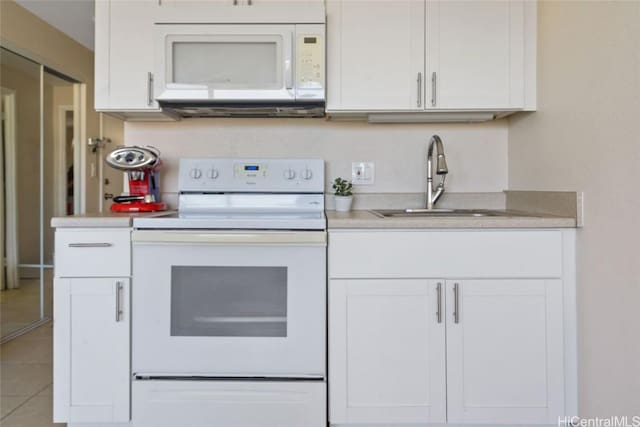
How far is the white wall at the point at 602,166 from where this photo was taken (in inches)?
47.0

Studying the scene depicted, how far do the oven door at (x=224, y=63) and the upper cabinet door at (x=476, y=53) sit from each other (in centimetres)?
61

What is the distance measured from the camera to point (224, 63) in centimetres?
169

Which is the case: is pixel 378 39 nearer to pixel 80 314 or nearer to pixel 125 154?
pixel 125 154

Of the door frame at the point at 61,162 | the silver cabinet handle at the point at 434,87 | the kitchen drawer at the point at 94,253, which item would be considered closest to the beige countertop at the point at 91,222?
the kitchen drawer at the point at 94,253

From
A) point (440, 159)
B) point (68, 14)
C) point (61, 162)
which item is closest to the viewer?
point (440, 159)

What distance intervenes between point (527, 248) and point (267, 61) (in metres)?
1.23

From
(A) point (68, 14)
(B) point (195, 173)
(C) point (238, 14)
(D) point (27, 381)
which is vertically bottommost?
(D) point (27, 381)

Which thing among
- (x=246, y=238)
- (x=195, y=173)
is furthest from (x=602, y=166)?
(x=195, y=173)

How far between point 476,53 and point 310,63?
701mm

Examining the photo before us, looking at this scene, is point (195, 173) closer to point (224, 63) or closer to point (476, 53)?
point (224, 63)

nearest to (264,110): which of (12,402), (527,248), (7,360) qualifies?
(527,248)

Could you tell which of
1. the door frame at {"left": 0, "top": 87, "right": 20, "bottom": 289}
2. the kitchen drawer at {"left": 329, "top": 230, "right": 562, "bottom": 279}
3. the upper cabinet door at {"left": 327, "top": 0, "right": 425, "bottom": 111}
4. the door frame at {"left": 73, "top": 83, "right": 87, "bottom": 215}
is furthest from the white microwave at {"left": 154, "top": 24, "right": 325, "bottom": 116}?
the door frame at {"left": 73, "top": 83, "right": 87, "bottom": 215}

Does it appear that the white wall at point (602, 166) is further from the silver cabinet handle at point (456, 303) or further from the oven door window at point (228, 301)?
the oven door window at point (228, 301)

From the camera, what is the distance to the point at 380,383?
4.83ft
